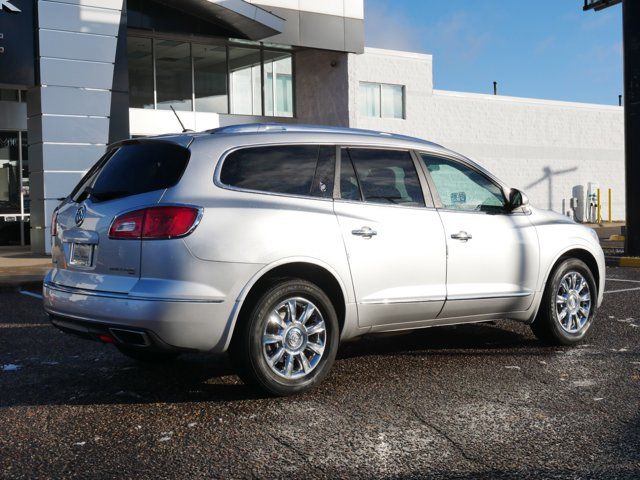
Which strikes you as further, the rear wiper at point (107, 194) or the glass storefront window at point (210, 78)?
the glass storefront window at point (210, 78)

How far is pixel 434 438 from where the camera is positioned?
4.34m

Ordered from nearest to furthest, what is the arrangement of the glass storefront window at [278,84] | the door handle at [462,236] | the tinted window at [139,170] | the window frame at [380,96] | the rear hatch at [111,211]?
1. the rear hatch at [111,211]
2. the tinted window at [139,170]
3. the door handle at [462,236]
4. the glass storefront window at [278,84]
5. the window frame at [380,96]

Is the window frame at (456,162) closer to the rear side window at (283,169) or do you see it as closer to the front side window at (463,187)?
the front side window at (463,187)

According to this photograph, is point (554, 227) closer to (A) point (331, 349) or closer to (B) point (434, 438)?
(A) point (331, 349)

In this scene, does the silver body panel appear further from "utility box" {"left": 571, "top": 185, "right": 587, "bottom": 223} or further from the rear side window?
"utility box" {"left": 571, "top": 185, "right": 587, "bottom": 223}

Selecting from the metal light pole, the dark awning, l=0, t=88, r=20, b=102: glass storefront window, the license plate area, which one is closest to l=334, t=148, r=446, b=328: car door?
the license plate area

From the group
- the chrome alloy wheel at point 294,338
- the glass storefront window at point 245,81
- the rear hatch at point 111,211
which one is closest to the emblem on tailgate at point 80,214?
the rear hatch at point 111,211

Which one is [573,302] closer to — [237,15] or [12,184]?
[237,15]

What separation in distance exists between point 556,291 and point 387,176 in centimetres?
194

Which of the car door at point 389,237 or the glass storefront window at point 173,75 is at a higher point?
the glass storefront window at point 173,75

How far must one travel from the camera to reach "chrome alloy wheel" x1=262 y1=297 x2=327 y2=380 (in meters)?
5.17

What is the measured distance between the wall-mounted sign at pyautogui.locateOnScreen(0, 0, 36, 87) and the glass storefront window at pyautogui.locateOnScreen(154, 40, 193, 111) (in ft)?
15.6

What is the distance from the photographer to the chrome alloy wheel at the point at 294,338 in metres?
5.17

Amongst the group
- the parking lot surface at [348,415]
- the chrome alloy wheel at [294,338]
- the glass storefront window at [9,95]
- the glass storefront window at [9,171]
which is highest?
the glass storefront window at [9,95]
